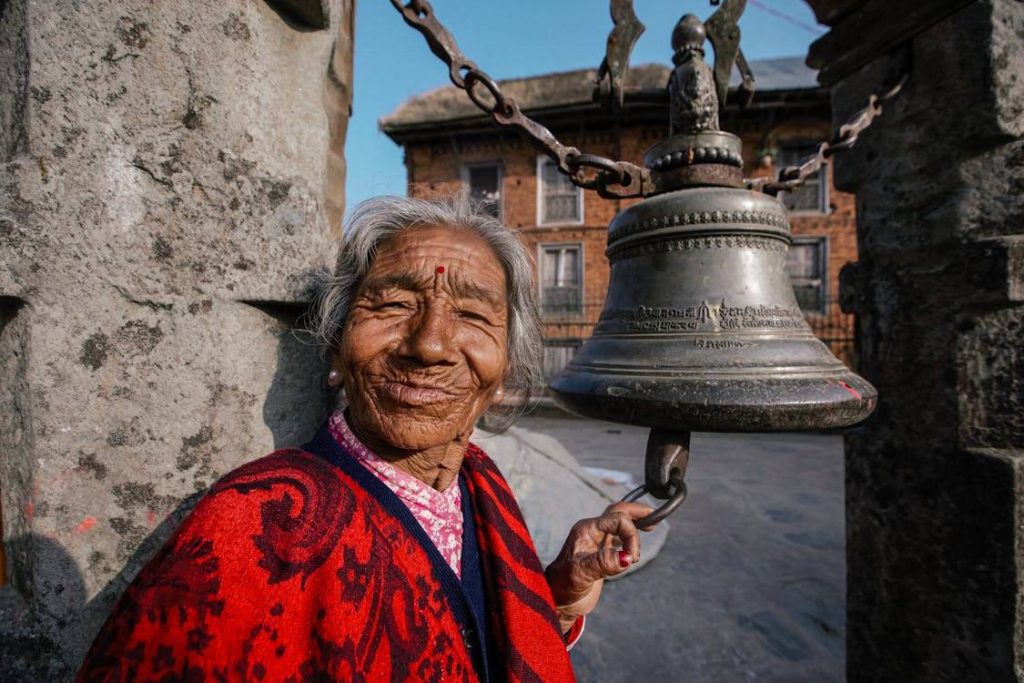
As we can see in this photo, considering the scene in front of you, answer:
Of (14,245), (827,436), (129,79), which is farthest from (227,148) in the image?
(827,436)

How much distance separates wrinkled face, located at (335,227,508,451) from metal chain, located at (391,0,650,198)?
26 cm

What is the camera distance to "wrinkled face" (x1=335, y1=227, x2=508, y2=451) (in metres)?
0.99

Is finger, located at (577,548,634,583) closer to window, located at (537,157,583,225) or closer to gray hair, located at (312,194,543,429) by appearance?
gray hair, located at (312,194,543,429)

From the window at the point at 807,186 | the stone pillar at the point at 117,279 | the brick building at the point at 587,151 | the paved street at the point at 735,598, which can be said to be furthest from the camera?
the window at the point at 807,186

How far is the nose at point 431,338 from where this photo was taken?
0.98 metres

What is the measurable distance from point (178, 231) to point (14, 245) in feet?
0.80

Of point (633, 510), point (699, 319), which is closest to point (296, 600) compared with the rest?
point (633, 510)

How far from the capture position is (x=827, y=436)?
8805mm

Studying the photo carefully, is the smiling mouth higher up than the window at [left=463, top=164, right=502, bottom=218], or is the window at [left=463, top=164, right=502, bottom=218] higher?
the window at [left=463, top=164, right=502, bottom=218]

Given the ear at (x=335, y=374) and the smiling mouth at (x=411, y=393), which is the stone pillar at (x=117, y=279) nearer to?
the ear at (x=335, y=374)

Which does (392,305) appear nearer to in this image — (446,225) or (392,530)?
(446,225)

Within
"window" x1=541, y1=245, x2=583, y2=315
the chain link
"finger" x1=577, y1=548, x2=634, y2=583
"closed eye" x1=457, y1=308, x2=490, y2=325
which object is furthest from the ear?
"window" x1=541, y1=245, x2=583, y2=315

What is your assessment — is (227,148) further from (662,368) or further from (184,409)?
(662,368)

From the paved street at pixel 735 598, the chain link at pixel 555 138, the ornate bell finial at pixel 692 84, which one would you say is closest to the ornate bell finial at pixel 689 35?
the ornate bell finial at pixel 692 84
